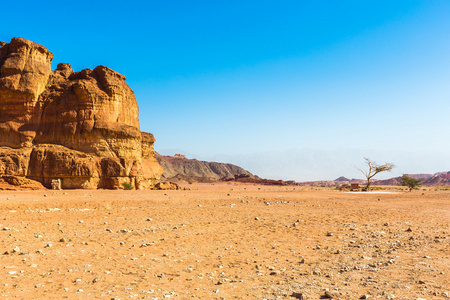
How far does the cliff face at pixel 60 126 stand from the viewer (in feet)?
96.1

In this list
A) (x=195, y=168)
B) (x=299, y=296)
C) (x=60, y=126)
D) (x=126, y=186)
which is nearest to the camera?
(x=299, y=296)

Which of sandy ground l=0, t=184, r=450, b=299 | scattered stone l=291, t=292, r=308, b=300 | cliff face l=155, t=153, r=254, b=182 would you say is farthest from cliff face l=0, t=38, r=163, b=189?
cliff face l=155, t=153, r=254, b=182

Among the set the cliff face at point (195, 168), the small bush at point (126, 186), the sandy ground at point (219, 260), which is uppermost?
the cliff face at point (195, 168)

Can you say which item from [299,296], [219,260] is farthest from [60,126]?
[299,296]

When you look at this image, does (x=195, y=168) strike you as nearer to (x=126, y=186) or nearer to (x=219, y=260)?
(x=126, y=186)

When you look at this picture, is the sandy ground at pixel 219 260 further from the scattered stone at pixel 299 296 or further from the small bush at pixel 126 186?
the small bush at pixel 126 186

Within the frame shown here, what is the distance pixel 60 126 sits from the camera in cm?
3209

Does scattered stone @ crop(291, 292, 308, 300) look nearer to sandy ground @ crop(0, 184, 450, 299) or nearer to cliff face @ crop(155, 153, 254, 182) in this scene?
sandy ground @ crop(0, 184, 450, 299)

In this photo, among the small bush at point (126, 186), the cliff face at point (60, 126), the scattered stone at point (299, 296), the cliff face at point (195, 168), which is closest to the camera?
the scattered stone at point (299, 296)

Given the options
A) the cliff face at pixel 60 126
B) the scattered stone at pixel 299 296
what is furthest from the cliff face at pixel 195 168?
the scattered stone at pixel 299 296

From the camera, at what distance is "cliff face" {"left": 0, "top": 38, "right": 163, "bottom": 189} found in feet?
96.1

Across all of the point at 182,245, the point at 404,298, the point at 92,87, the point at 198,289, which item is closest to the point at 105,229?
the point at 182,245

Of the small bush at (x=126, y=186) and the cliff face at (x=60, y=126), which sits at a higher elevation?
the cliff face at (x=60, y=126)

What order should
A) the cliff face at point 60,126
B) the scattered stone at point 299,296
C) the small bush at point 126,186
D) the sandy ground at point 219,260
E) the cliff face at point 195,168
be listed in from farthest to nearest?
the cliff face at point 195,168, the small bush at point 126,186, the cliff face at point 60,126, the sandy ground at point 219,260, the scattered stone at point 299,296
